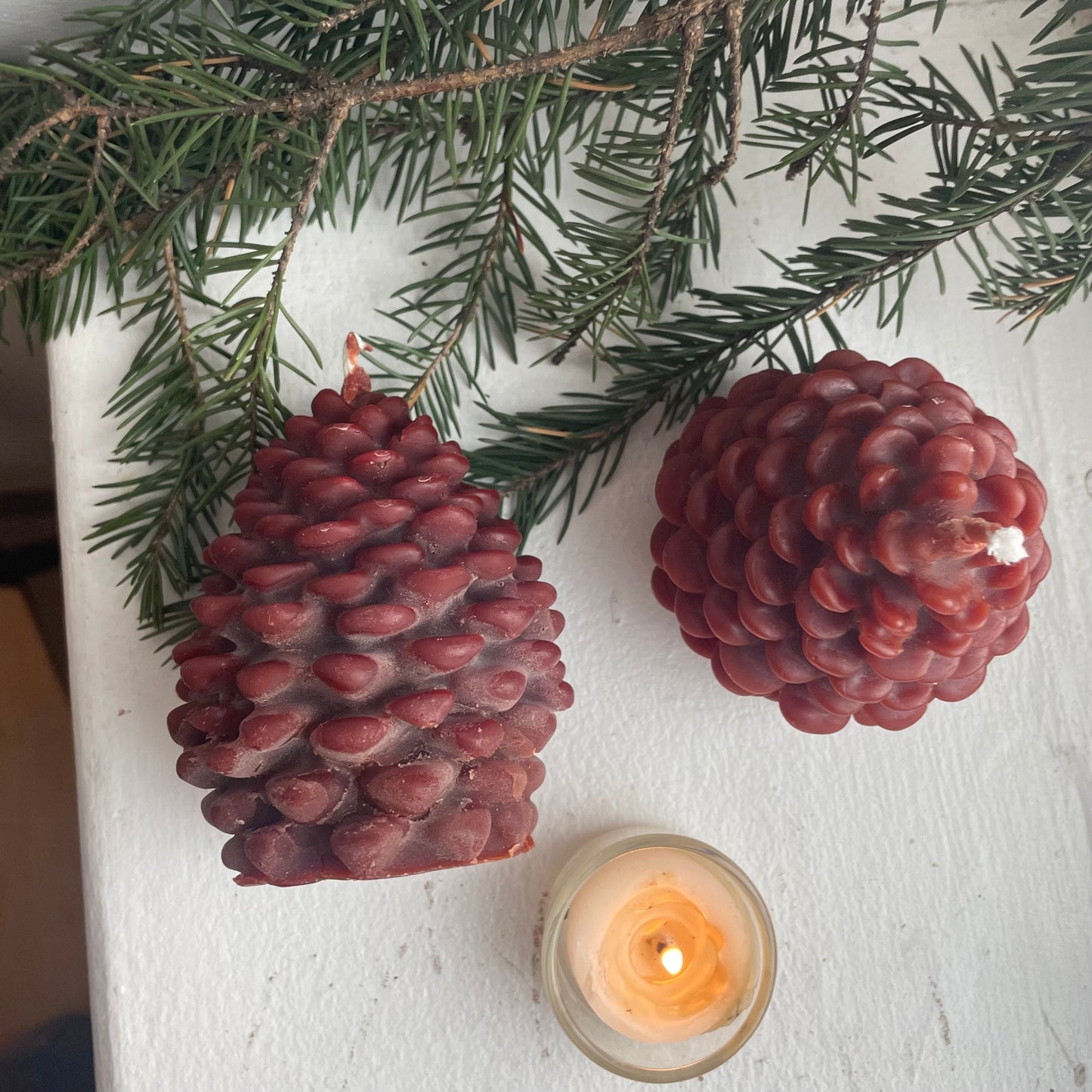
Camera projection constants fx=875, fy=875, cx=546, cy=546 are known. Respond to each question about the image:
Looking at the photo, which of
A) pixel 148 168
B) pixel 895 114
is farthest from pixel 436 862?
pixel 895 114

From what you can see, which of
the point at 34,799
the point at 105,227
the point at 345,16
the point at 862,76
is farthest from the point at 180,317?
the point at 34,799

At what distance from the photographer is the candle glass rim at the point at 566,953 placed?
1.29 ft

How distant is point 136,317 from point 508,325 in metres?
0.16

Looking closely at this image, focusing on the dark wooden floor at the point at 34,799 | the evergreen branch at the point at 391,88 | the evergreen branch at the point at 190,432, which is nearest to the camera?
the evergreen branch at the point at 391,88

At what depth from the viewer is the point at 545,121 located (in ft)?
1.37

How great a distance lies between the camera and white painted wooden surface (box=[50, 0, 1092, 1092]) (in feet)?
1.35

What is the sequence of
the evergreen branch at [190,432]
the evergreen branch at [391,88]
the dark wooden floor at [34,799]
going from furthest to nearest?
the dark wooden floor at [34,799]
the evergreen branch at [190,432]
the evergreen branch at [391,88]

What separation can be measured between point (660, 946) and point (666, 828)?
0.05 m

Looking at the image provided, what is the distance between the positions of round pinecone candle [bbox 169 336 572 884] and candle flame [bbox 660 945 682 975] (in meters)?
0.14

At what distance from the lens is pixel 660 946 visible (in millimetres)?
406

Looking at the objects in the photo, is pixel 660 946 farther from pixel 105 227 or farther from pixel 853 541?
pixel 105 227

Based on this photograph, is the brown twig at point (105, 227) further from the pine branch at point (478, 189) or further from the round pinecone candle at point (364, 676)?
the round pinecone candle at point (364, 676)

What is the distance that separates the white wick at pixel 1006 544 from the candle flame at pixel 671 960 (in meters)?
0.24

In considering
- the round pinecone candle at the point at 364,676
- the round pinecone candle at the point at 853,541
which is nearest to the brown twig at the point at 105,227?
the round pinecone candle at the point at 364,676
